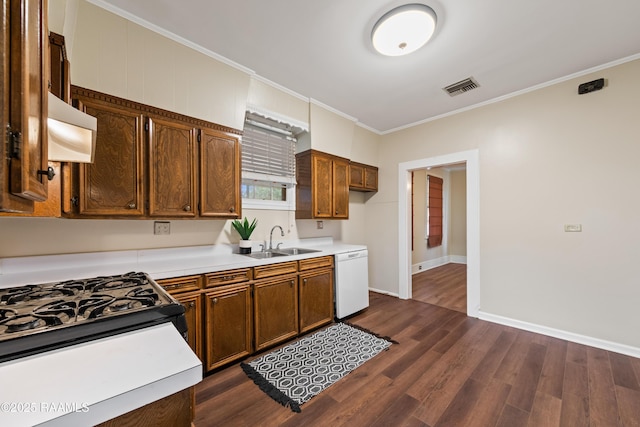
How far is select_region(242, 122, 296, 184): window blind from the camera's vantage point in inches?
116

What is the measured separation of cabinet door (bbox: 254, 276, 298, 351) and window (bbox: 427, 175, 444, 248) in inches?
176

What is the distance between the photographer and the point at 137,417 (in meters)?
0.66

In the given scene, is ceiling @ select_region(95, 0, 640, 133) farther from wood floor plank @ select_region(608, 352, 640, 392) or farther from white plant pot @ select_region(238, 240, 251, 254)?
wood floor plank @ select_region(608, 352, 640, 392)

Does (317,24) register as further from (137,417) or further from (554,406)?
(554,406)

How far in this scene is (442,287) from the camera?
455 cm

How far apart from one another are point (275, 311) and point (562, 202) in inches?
128

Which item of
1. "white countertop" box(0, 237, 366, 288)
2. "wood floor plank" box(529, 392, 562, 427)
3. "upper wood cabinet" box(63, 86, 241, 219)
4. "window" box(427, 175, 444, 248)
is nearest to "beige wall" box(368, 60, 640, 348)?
"wood floor plank" box(529, 392, 562, 427)

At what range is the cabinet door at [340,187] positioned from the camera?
3.51m

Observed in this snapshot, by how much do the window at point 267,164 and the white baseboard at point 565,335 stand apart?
2.91 m

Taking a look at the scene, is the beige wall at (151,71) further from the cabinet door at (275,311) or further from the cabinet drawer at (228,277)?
the cabinet door at (275,311)

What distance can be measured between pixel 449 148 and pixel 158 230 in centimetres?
367

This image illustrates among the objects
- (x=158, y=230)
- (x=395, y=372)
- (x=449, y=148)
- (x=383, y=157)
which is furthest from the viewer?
(x=383, y=157)

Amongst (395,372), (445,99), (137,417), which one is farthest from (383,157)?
(137,417)

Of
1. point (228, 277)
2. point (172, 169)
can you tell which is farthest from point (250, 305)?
point (172, 169)
